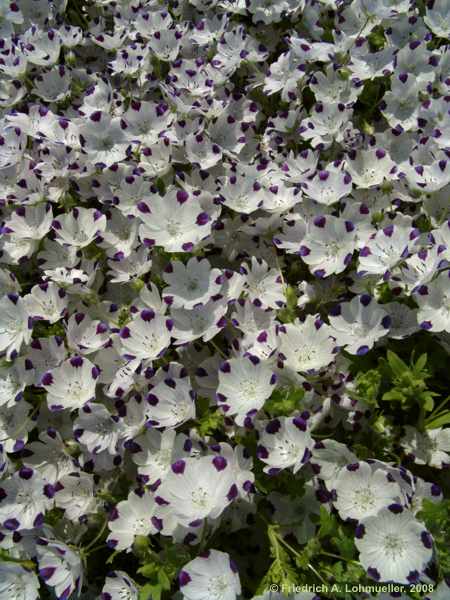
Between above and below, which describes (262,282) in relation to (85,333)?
above

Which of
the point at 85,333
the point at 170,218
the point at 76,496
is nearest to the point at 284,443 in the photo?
the point at 76,496

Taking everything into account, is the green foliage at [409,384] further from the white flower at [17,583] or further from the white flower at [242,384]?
the white flower at [17,583]

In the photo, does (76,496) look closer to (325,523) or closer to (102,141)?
(325,523)

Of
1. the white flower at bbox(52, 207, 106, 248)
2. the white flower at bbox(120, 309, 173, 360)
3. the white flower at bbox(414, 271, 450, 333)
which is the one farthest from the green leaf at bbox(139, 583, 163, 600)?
the white flower at bbox(52, 207, 106, 248)

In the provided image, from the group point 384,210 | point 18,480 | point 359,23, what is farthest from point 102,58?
point 18,480

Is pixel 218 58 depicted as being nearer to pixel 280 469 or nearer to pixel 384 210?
pixel 384 210

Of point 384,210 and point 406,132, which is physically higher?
point 406,132
